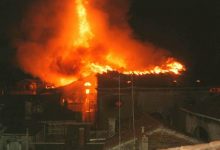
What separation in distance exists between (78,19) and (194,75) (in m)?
22.8

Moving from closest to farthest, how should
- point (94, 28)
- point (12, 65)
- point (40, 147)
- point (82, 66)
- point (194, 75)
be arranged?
Answer: 1. point (40, 147)
2. point (194, 75)
3. point (82, 66)
4. point (94, 28)
5. point (12, 65)

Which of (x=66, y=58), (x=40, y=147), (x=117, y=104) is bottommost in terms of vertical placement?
(x=40, y=147)

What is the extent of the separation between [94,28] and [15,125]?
104ft

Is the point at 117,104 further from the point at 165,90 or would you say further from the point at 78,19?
the point at 78,19

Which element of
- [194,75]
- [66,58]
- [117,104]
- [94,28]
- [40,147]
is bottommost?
[40,147]

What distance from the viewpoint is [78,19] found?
2534 inches

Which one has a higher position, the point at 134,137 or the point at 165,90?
the point at 165,90

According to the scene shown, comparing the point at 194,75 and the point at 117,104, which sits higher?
the point at 194,75

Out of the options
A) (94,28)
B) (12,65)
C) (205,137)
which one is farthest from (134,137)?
(12,65)

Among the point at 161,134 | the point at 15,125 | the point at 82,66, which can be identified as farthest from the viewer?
the point at 82,66

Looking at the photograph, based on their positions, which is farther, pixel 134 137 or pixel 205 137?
pixel 205 137

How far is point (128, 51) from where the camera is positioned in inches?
2409

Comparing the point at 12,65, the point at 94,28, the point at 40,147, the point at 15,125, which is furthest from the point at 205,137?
the point at 12,65

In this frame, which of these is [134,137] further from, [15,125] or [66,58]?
[66,58]
